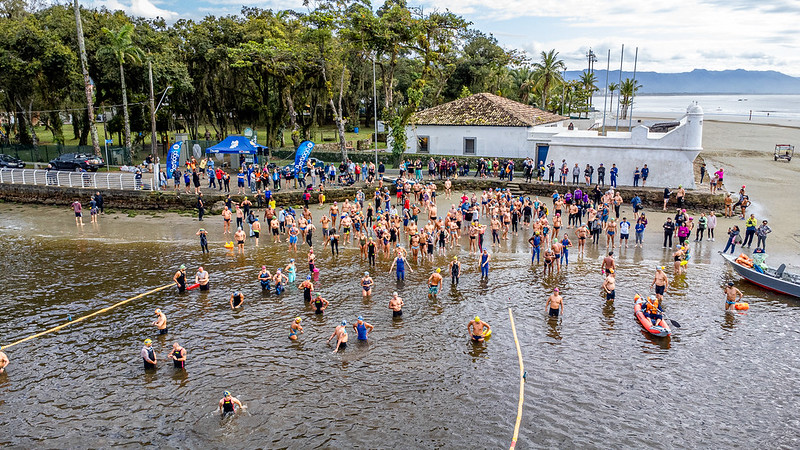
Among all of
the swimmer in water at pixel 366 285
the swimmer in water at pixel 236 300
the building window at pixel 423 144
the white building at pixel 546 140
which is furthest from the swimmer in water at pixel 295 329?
the building window at pixel 423 144

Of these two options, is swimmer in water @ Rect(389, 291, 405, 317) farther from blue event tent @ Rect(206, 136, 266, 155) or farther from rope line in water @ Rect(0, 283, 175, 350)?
blue event tent @ Rect(206, 136, 266, 155)

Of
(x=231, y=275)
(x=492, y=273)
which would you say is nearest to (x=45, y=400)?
(x=231, y=275)

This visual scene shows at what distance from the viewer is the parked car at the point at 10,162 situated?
40969 millimetres

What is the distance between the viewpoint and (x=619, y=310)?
60.0ft

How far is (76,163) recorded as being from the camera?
129ft

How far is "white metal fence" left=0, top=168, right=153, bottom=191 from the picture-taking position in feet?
112

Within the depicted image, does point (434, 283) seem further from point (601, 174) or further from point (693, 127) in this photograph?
point (693, 127)

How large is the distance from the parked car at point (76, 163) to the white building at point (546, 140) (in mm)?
23356

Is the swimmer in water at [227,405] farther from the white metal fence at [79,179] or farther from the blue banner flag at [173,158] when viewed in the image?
the white metal fence at [79,179]

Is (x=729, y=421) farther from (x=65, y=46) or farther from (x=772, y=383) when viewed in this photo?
(x=65, y=46)

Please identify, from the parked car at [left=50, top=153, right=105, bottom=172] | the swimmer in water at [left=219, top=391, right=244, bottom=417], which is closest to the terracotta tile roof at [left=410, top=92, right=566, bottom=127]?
the parked car at [left=50, top=153, right=105, bottom=172]

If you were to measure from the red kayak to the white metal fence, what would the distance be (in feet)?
93.3

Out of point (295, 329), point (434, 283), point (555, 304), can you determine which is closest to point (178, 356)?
point (295, 329)

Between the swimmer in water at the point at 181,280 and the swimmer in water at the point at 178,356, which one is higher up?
the swimmer in water at the point at 181,280
